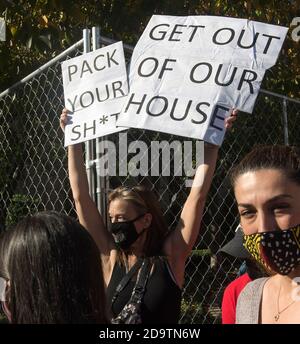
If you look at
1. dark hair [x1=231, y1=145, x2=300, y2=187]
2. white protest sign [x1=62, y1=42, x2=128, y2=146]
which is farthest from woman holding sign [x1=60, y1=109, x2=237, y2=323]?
dark hair [x1=231, y1=145, x2=300, y2=187]

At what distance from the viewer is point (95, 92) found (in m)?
3.43

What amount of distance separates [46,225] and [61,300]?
214 mm

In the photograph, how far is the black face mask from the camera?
3.20 metres

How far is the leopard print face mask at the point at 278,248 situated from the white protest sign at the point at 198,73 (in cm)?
96

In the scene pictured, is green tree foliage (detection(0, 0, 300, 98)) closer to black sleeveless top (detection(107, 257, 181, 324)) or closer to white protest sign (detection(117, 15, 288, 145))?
white protest sign (detection(117, 15, 288, 145))

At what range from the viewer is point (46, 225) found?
1891mm

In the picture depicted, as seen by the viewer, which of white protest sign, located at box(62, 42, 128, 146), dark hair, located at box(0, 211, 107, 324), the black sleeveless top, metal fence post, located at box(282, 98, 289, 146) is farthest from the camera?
metal fence post, located at box(282, 98, 289, 146)

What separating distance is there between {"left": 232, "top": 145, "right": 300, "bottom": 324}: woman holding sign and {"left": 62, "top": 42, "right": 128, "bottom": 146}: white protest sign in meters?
1.15

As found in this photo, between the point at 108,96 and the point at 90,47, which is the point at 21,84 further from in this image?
the point at 108,96

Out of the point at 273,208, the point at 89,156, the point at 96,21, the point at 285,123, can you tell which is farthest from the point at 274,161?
the point at 96,21

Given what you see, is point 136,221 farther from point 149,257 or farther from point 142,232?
point 149,257

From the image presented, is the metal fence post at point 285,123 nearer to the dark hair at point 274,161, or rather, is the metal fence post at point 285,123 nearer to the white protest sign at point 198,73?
the white protest sign at point 198,73
